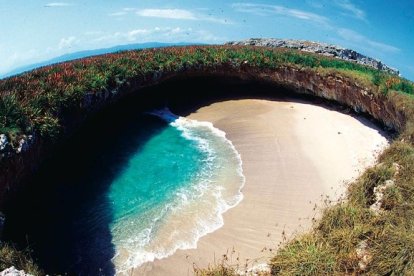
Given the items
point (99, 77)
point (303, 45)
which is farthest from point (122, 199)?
point (303, 45)

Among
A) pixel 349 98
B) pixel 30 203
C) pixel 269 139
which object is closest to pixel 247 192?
pixel 269 139

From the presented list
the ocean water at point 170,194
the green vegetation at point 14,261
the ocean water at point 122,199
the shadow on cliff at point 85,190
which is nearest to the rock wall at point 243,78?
the shadow on cliff at point 85,190

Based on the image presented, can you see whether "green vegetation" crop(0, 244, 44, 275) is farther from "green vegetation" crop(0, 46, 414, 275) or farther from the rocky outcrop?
the rocky outcrop

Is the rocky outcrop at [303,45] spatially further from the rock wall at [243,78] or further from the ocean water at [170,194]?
the ocean water at [170,194]

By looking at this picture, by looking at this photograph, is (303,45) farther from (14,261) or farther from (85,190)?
(14,261)

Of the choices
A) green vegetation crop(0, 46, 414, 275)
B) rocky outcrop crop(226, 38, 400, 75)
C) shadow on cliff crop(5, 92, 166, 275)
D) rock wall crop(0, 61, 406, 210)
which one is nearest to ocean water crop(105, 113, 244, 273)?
shadow on cliff crop(5, 92, 166, 275)

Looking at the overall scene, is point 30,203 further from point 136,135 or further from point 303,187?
point 303,187

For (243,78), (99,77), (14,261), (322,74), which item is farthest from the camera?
(243,78)
